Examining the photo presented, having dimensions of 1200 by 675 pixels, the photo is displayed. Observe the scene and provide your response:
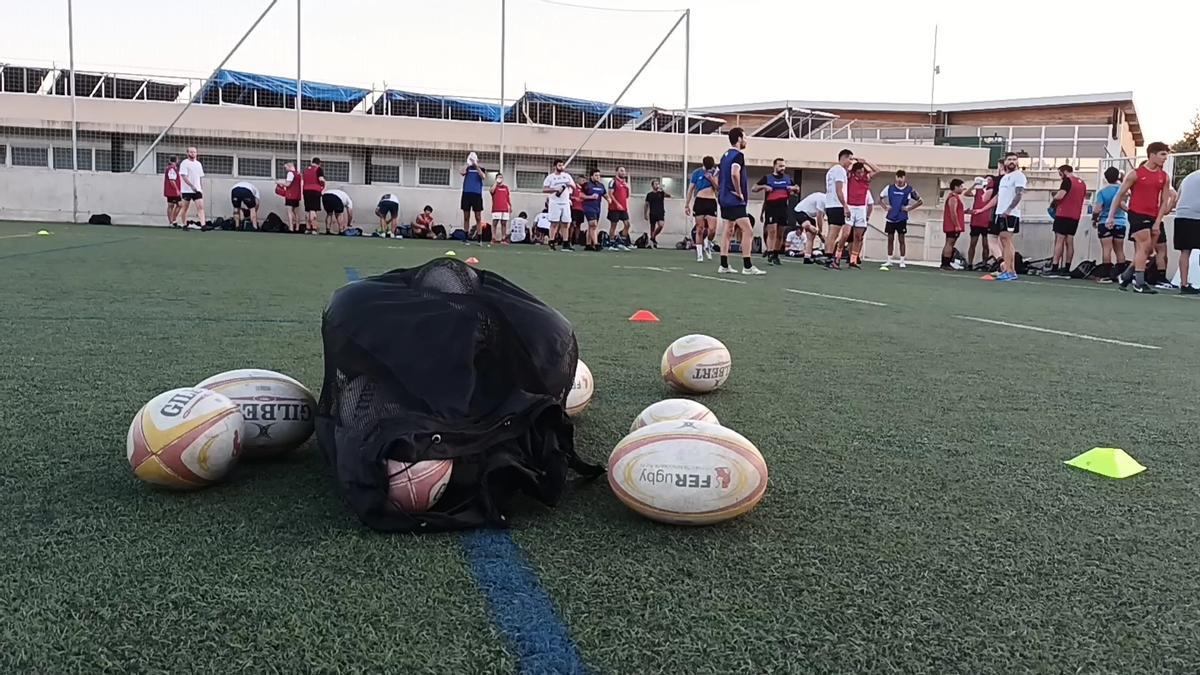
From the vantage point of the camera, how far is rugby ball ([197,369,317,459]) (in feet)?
8.59

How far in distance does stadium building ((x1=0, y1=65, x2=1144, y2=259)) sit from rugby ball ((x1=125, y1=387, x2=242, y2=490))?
73.0ft

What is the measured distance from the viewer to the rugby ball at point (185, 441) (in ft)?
7.54

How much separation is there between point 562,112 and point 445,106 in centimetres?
359

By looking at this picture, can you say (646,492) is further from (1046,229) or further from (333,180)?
(333,180)

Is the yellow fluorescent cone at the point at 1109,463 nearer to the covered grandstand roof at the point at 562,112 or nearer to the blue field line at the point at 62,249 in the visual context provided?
the blue field line at the point at 62,249

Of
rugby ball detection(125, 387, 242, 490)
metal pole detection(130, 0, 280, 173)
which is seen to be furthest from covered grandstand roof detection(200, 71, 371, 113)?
rugby ball detection(125, 387, 242, 490)

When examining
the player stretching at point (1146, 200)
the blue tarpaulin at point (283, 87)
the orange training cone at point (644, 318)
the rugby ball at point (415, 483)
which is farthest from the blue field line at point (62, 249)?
the player stretching at point (1146, 200)

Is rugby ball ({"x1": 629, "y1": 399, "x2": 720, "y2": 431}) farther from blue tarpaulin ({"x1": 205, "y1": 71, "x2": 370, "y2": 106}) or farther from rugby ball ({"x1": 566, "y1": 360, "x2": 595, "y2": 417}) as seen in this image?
blue tarpaulin ({"x1": 205, "y1": 71, "x2": 370, "y2": 106})

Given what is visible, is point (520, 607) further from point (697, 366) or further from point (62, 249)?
point (62, 249)

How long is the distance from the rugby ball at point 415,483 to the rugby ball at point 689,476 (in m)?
0.44

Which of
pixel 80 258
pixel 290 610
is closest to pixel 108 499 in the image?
pixel 290 610

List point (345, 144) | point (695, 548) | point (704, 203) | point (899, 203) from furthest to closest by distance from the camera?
1. point (345, 144)
2. point (899, 203)
3. point (704, 203)
4. point (695, 548)

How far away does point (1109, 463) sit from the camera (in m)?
2.79

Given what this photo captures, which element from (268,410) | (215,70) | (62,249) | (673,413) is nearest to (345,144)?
(215,70)
